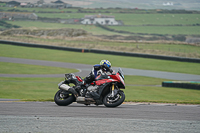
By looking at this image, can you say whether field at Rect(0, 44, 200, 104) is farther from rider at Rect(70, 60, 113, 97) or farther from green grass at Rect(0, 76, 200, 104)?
rider at Rect(70, 60, 113, 97)

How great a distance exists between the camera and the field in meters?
22.8

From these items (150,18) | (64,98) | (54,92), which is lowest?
(54,92)

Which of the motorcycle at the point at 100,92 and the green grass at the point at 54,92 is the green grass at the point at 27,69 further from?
the motorcycle at the point at 100,92

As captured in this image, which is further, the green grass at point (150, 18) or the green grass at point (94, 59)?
the green grass at point (150, 18)

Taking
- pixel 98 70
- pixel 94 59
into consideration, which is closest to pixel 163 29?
pixel 94 59

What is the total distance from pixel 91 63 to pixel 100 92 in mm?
33570

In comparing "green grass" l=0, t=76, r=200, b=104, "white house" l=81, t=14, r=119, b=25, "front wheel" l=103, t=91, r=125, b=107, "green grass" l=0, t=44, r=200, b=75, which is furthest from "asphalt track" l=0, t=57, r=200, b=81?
"white house" l=81, t=14, r=119, b=25

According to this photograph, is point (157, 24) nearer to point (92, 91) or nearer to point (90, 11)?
point (90, 11)

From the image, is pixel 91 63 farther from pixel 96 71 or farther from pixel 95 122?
pixel 95 122

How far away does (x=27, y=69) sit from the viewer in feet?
129

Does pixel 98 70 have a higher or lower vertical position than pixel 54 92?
higher

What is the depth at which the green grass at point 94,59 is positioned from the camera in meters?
44.5

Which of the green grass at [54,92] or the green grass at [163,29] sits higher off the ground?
the green grass at [163,29]

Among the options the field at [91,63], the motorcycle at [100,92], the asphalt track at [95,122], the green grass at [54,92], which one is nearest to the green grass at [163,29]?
the field at [91,63]
